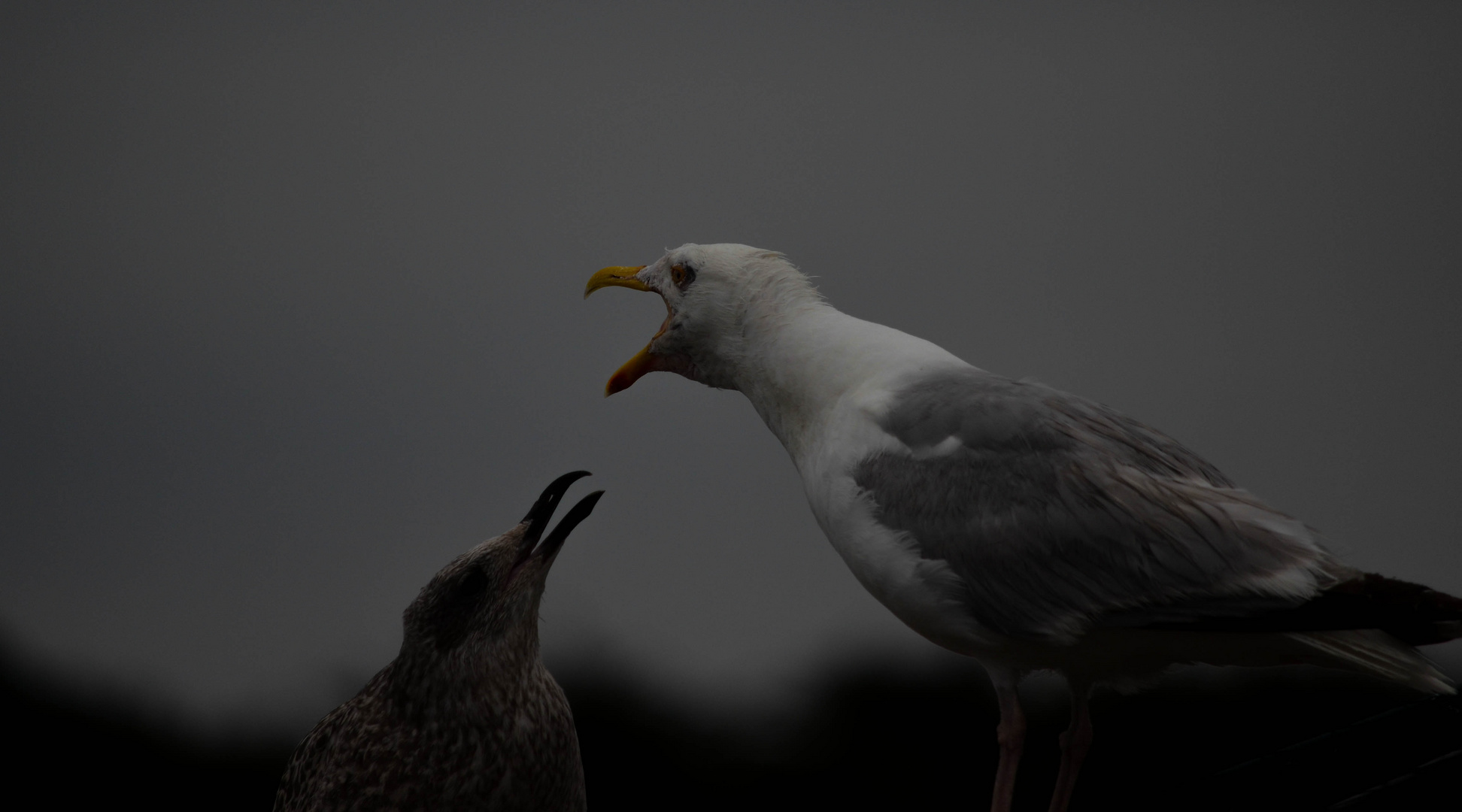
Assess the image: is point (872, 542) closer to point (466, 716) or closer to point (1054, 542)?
point (1054, 542)

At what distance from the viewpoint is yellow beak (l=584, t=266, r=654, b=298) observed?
2.37 metres

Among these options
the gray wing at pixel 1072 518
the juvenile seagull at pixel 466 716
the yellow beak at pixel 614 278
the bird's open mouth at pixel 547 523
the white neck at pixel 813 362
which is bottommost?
the juvenile seagull at pixel 466 716

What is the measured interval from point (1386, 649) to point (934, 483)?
2.11 ft

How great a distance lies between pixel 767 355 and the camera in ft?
6.83

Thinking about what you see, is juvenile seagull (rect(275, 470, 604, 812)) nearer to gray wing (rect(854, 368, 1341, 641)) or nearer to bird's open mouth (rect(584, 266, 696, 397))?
bird's open mouth (rect(584, 266, 696, 397))

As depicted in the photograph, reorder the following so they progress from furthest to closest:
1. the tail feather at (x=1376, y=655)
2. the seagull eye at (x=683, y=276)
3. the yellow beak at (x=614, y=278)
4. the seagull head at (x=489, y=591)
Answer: the yellow beak at (x=614, y=278)
the seagull eye at (x=683, y=276)
the seagull head at (x=489, y=591)
the tail feather at (x=1376, y=655)

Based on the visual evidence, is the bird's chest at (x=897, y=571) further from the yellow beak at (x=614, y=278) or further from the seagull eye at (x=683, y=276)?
the yellow beak at (x=614, y=278)

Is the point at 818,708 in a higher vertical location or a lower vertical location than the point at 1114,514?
lower

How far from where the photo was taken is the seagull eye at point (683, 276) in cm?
219

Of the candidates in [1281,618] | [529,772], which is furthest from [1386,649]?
[529,772]

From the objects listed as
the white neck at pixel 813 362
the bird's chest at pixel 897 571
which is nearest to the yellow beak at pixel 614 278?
the white neck at pixel 813 362

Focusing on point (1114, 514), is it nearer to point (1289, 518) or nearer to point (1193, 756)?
point (1289, 518)

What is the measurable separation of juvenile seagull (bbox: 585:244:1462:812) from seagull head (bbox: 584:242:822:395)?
134mm

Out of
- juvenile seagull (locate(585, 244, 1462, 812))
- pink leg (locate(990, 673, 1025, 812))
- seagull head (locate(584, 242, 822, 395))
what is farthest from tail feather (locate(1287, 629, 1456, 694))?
seagull head (locate(584, 242, 822, 395))
